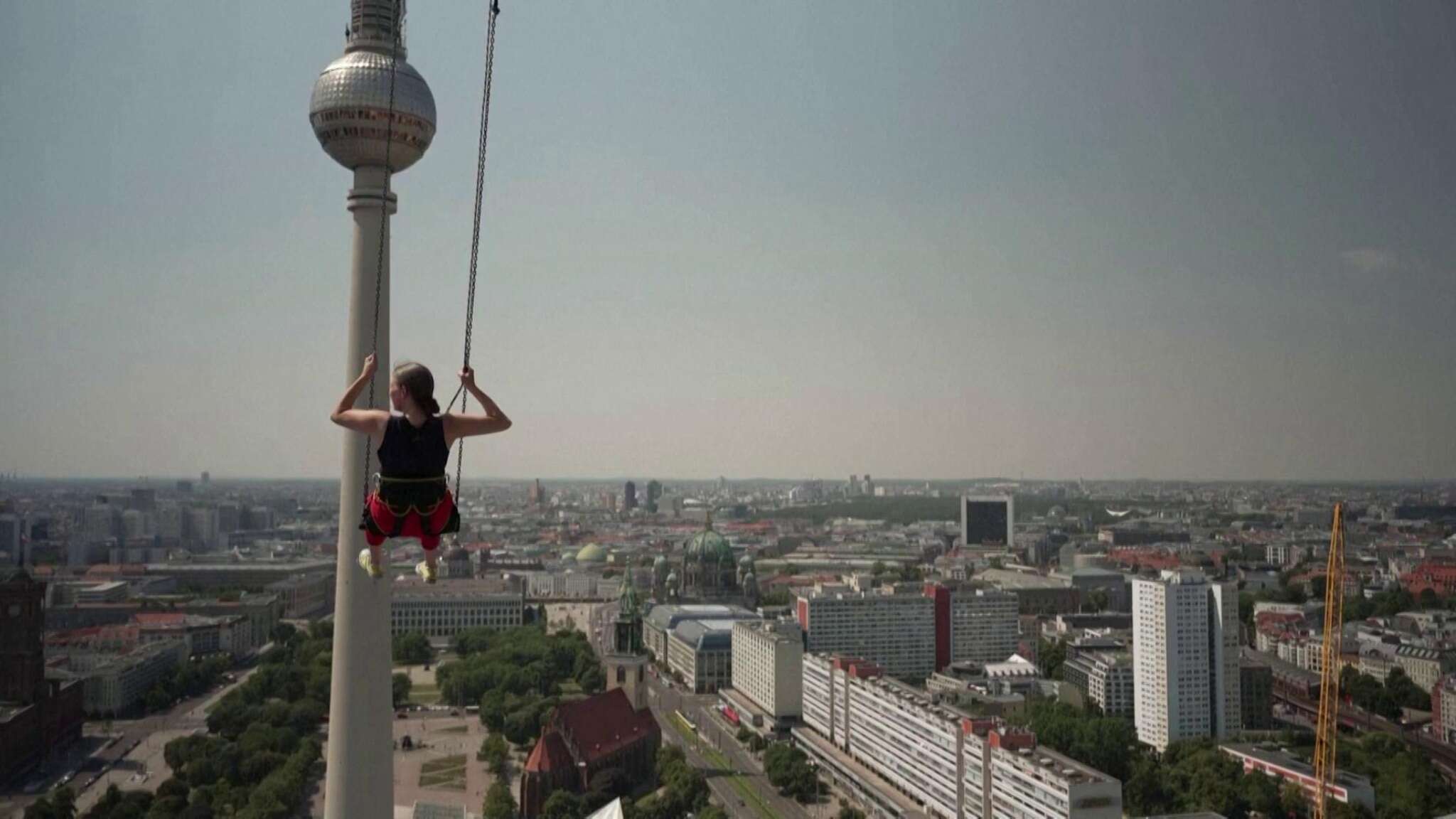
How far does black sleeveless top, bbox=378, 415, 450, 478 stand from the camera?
3.14m

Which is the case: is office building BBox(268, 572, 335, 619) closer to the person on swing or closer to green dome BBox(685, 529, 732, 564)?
green dome BBox(685, 529, 732, 564)

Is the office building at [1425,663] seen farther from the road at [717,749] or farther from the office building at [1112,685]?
the road at [717,749]

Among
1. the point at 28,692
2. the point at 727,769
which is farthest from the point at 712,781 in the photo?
the point at 28,692

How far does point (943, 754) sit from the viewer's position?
17750 mm

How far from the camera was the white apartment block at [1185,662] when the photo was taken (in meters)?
23.1

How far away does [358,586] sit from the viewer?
27.6ft

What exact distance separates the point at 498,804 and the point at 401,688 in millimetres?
11113

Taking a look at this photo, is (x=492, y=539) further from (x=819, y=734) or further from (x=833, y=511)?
(x=819, y=734)

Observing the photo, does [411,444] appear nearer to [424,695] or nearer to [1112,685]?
[1112,685]

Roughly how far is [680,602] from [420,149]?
3227 cm

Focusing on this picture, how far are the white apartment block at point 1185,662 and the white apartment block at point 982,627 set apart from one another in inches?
337

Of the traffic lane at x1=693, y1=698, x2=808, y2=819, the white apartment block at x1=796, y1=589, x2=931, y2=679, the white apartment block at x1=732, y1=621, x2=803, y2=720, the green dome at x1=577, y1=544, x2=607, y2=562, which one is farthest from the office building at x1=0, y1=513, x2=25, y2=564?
the green dome at x1=577, y1=544, x2=607, y2=562

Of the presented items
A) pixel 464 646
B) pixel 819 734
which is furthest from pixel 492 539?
pixel 819 734

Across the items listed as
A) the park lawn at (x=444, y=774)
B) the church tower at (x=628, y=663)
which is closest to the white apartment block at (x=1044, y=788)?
the park lawn at (x=444, y=774)
